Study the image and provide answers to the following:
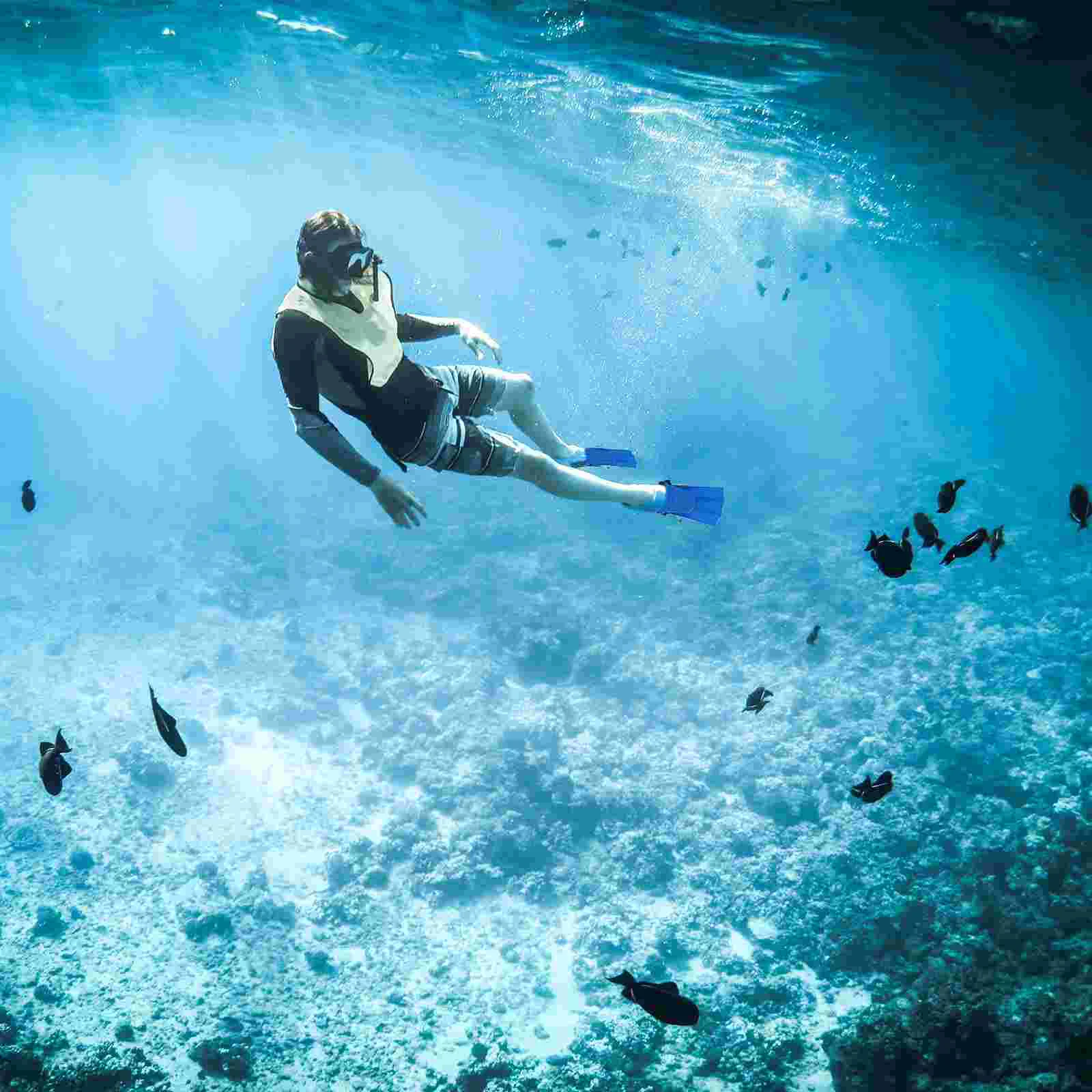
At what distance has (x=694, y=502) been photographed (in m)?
5.86

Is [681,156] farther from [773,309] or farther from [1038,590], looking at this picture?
[773,309]

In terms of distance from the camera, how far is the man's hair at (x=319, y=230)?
4078 millimetres

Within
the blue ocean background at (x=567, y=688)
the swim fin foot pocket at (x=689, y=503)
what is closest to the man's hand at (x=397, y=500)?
the swim fin foot pocket at (x=689, y=503)

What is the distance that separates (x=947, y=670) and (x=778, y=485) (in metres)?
12.0

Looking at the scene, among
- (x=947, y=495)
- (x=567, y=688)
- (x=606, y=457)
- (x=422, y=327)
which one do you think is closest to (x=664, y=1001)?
(x=947, y=495)

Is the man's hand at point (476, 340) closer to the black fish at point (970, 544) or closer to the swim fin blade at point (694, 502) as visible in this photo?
the swim fin blade at point (694, 502)

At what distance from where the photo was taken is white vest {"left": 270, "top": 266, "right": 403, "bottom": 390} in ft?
13.5

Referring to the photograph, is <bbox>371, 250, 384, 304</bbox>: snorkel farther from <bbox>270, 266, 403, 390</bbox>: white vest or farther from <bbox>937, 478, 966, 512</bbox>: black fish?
<bbox>937, 478, 966, 512</bbox>: black fish

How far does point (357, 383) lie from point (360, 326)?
1.21ft

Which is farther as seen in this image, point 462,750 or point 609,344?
point 609,344

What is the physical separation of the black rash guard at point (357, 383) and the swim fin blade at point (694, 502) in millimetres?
2263

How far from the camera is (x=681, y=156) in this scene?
2292 cm

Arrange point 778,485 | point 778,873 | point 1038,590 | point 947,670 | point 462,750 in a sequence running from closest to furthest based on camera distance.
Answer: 1. point 778,873
2. point 462,750
3. point 947,670
4. point 1038,590
5. point 778,485

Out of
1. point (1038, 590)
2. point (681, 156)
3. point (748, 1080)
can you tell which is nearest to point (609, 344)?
point (681, 156)
